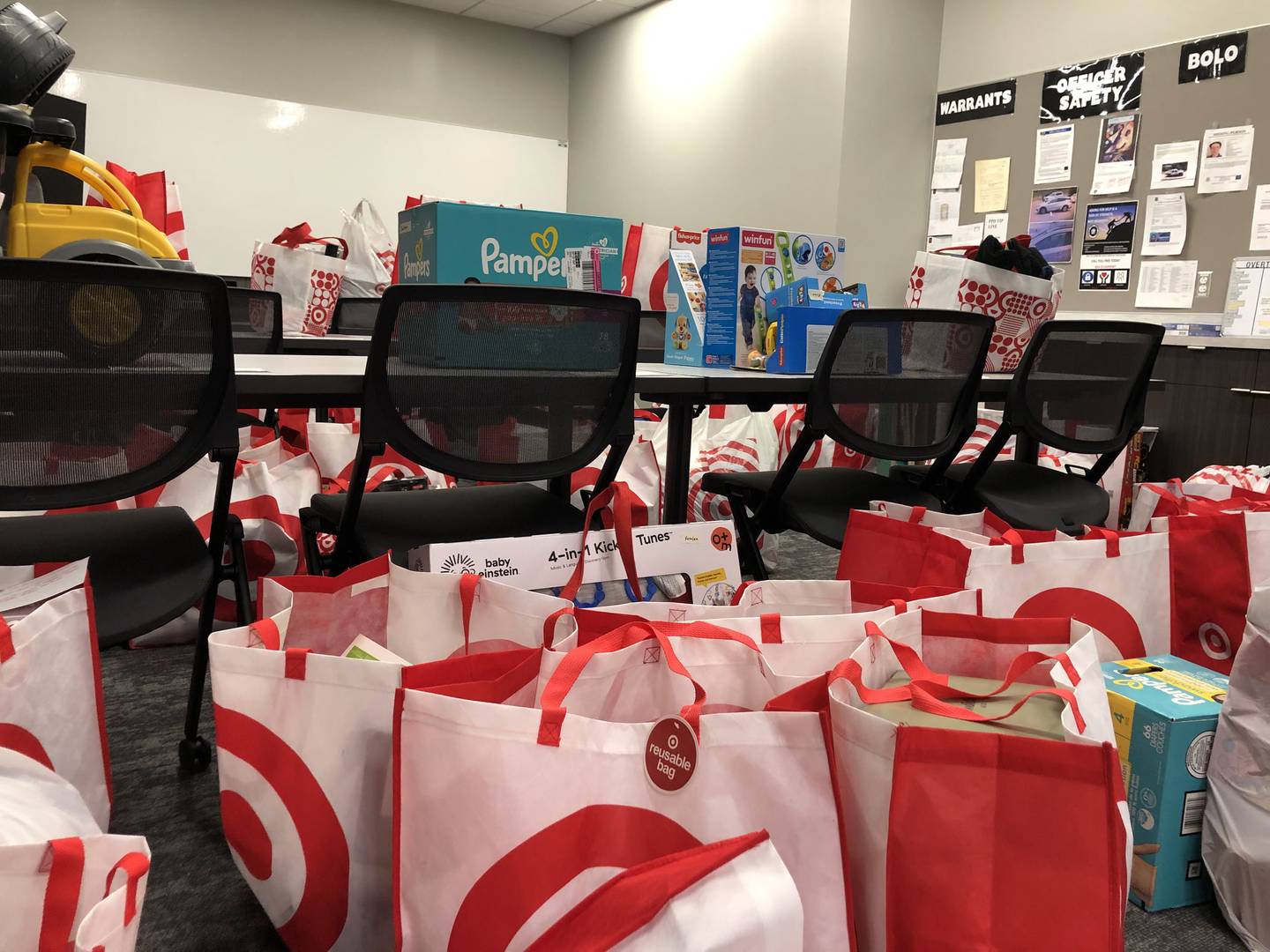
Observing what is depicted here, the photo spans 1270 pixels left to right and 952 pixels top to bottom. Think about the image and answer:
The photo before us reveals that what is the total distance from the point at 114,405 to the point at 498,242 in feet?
3.53

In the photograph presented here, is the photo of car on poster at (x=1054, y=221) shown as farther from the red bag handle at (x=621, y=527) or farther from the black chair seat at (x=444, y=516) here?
the red bag handle at (x=621, y=527)

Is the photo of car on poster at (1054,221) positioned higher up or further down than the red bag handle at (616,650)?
higher up

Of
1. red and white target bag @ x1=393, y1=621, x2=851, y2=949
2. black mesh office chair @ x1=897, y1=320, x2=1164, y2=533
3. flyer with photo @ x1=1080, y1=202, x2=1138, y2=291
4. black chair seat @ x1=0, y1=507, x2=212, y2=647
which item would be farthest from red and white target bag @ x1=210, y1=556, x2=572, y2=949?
flyer with photo @ x1=1080, y1=202, x2=1138, y2=291

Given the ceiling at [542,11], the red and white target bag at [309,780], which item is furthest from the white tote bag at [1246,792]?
the ceiling at [542,11]

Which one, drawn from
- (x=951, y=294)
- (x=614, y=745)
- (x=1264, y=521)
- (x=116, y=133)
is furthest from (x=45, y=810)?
(x=116, y=133)

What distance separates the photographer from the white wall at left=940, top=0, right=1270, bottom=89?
392 centimetres

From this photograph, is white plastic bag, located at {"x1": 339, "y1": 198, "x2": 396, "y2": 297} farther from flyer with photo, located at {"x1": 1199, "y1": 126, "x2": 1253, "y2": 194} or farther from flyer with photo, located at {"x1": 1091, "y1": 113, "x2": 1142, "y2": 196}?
flyer with photo, located at {"x1": 1199, "y1": 126, "x2": 1253, "y2": 194}

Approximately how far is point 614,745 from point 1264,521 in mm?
1243

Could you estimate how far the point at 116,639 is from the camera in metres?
1.10

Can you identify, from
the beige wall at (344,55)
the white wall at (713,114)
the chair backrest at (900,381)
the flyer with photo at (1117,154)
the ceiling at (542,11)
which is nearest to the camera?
the chair backrest at (900,381)

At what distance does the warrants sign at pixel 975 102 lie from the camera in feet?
15.3

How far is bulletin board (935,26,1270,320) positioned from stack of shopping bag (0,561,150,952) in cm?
430

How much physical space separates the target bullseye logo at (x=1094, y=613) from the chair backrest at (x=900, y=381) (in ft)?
1.85

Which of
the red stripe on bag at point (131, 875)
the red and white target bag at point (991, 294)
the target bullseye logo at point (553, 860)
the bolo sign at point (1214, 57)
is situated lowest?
the target bullseye logo at point (553, 860)
